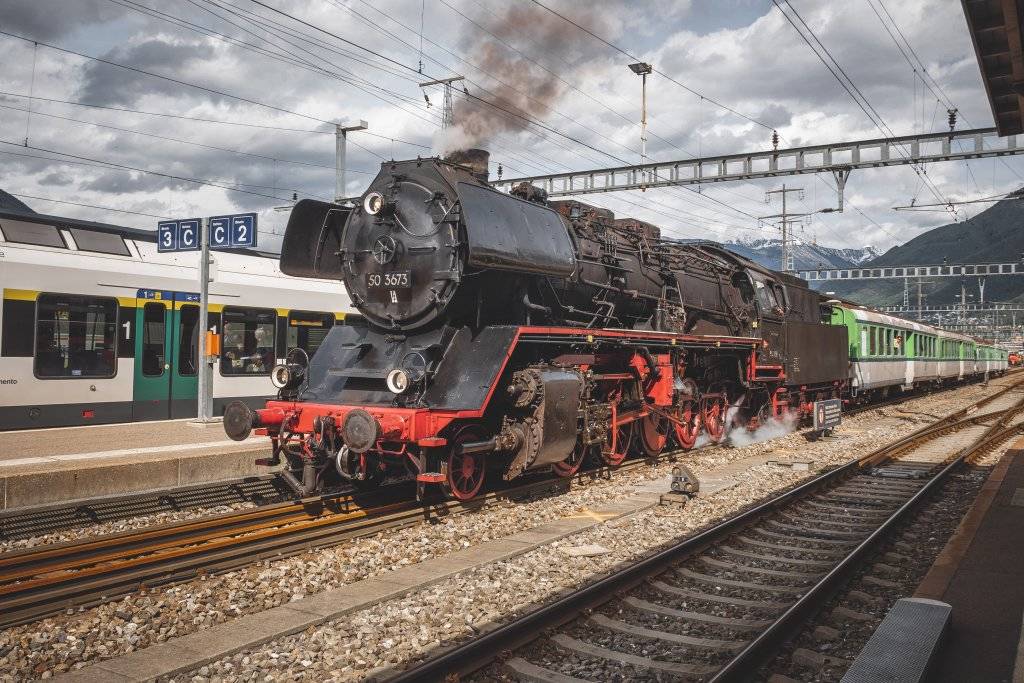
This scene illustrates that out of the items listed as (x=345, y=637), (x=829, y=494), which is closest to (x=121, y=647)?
(x=345, y=637)

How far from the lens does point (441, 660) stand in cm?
387

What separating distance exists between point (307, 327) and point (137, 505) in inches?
328

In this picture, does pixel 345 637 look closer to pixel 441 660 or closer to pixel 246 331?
pixel 441 660

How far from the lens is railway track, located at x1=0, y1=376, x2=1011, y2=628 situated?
525 centimetres

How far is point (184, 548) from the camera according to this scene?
6395mm

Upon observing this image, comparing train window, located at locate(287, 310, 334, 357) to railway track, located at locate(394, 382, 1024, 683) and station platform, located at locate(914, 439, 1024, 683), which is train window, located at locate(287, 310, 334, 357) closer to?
railway track, located at locate(394, 382, 1024, 683)

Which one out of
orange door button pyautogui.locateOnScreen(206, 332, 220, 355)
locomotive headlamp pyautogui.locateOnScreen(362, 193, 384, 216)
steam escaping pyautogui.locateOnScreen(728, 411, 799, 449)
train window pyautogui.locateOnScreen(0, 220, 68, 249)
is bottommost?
steam escaping pyautogui.locateOnScreen(728, 411, 799, 449)

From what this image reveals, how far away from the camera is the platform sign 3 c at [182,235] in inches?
484

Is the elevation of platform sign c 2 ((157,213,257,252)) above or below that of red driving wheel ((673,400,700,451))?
above

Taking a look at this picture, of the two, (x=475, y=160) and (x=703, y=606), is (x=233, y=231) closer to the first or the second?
(x=475, y=160)

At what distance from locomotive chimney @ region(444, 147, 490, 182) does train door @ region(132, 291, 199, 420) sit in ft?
24.1

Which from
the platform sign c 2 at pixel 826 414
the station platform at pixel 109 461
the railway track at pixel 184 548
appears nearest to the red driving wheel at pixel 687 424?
the platform sign c 2 at pixel 826 414

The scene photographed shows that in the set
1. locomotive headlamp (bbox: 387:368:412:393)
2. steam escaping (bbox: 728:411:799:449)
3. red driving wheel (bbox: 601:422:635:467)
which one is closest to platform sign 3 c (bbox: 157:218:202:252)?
locomotive headlamp (bbox: 387:368:412:393)

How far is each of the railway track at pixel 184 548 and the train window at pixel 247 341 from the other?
7546mm
